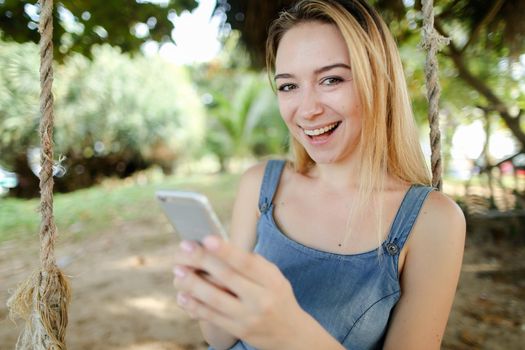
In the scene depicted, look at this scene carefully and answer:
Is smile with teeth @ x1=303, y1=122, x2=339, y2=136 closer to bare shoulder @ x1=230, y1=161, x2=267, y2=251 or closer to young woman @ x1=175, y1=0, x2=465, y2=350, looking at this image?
young woman @ x1=175, y1=0, x2=465, y2=350

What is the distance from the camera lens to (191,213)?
694 millimetres

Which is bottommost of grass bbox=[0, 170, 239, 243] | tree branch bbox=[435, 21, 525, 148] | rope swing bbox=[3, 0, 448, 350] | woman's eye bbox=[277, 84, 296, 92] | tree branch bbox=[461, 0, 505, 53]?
grass bbox=[0, 170, 239, 243]

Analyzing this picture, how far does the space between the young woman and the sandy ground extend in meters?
0.91

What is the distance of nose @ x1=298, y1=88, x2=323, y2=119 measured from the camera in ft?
3.35

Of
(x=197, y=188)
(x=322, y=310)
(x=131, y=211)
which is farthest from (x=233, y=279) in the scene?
(x=197, y=188)

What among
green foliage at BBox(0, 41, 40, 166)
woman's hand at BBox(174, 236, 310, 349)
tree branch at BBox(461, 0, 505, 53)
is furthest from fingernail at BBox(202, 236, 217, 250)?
green foliage at BBox(0, 41, 40, 166)

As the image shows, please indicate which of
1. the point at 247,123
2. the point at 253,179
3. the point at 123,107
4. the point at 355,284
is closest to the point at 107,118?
the point at 123,107

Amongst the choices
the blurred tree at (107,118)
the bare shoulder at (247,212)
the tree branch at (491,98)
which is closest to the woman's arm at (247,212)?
the bare shoulder at (247,212)

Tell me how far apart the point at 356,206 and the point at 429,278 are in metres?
0.26

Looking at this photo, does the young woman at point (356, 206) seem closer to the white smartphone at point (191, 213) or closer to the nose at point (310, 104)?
the nose at point (310, 104)

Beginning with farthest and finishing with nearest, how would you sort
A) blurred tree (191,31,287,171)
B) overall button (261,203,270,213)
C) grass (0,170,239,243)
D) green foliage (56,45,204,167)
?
blurred tree (191,31,287,171) → green foliage (56,45,204,167) → grass (0,170,239,243) → overall button (261,203,270,213)

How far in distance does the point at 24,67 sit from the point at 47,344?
14.3ft

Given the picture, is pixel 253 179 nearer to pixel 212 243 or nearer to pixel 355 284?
pixel 355 284

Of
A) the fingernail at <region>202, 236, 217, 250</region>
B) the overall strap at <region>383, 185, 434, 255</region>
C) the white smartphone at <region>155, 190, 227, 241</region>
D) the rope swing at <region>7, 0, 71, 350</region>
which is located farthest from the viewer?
the overall strap at <region>383, 185, 434, 255</region>
